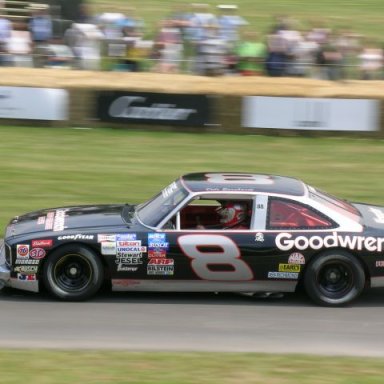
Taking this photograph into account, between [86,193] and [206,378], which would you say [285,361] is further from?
[86,193]

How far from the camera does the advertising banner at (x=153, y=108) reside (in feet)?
53.8

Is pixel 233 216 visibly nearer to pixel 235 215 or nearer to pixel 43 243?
pixel 235 215

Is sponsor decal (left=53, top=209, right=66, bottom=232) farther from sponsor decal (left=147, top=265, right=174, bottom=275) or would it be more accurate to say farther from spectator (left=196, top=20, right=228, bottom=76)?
spectator (left=196, top=20, right=228, bottom=76)

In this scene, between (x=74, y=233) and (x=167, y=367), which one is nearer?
(x=167, y=367)

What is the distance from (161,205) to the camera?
8.91 metres

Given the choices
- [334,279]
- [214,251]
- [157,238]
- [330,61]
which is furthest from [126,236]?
[330,61]

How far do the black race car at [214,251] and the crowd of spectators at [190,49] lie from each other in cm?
881

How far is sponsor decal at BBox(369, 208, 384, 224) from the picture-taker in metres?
9.13

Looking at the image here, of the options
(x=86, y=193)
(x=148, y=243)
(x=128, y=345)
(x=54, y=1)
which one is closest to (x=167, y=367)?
(x=128, y=345)

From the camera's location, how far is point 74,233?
853 cm

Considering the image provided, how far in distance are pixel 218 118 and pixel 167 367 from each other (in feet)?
33.9

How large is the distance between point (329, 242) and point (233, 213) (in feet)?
3.35

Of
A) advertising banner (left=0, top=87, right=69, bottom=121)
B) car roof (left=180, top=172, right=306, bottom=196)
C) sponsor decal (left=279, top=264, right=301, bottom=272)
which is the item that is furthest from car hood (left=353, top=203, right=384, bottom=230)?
advertising banner (left=0, top=87, right=69, bottom=121)

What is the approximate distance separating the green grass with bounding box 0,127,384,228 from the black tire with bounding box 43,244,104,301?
382cm
